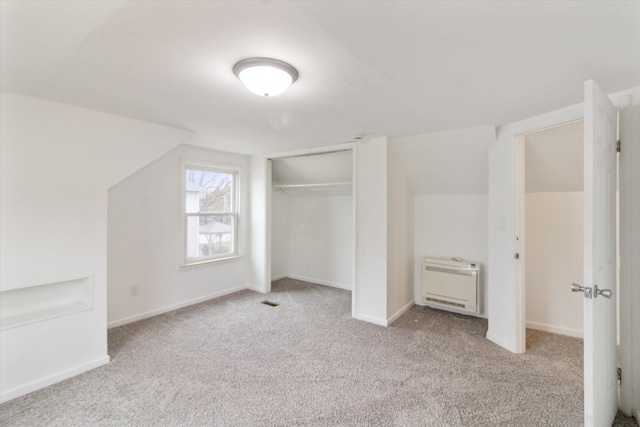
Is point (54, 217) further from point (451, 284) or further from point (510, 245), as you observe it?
point (451, 284)

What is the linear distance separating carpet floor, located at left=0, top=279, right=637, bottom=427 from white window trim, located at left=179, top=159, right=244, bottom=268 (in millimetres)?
848

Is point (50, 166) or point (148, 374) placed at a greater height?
point (50, 166)

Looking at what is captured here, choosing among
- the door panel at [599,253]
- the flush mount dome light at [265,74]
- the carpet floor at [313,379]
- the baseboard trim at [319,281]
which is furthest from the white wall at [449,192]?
the flush mount dome light at [265,74]

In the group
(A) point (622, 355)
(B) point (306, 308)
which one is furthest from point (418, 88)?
(B) point (306, 308)

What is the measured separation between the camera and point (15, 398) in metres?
2.06

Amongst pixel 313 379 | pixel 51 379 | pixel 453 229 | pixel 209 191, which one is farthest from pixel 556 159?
pixel 51 379

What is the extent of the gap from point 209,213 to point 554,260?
14.1 ft

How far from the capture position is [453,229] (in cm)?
382

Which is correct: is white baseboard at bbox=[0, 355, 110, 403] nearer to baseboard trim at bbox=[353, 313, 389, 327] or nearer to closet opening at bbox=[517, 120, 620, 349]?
baseboard trim at bbox=[353, 313, 389, 327]

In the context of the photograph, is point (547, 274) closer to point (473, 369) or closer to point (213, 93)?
point (473, 369)

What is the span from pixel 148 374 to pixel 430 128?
3358 mm

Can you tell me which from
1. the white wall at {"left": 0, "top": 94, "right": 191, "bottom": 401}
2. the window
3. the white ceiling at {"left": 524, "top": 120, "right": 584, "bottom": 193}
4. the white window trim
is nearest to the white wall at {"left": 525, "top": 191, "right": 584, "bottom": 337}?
the white ceiling at {"left": 524, "top": 120, "right": 584, "bottom": 193}

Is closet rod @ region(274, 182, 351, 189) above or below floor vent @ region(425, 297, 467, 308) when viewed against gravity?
above

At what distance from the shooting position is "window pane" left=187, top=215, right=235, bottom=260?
405cm
